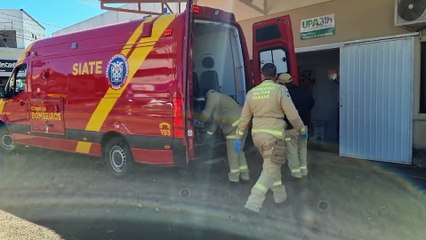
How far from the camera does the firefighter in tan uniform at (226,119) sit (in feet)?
20.0

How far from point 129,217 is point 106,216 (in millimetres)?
293

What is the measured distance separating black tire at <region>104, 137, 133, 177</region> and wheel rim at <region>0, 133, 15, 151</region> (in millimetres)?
3819

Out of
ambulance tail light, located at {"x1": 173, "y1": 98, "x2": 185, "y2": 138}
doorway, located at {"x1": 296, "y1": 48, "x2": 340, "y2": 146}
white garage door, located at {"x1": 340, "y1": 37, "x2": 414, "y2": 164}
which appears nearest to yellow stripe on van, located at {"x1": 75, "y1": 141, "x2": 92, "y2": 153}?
ambulance tail light, located at {"x1": 173, "y1": 98, "x2": 185, "y2": 138}

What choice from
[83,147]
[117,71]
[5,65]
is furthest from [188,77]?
[5,65]

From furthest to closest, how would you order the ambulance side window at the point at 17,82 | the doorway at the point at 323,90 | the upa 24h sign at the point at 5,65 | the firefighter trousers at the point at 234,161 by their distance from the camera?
the upa 24h sign at the point at 5,65
the doorway at the point at 323,90
the ambulance side window at the point at 17,82
the firefighter trousers at the point at 234,161

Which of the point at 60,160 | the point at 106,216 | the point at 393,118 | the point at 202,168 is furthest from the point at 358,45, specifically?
the point at 60,160

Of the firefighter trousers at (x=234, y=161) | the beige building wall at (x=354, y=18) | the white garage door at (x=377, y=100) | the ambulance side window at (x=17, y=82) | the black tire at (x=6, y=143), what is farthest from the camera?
the black tire at (x=6, y=143)

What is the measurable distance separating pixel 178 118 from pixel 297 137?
5.84 ft

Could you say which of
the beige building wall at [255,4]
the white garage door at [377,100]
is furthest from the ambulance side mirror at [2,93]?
the white garage door at [377,100]

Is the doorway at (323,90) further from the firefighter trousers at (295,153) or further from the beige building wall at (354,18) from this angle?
the firefighter trousers at (295,153)

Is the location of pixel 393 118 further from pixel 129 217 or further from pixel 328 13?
pixel 129 217

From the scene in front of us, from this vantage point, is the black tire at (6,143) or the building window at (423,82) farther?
the black tire at (6,143)

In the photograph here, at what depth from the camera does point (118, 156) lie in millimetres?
6871

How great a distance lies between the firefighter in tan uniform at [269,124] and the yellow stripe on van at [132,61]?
1838 mm
